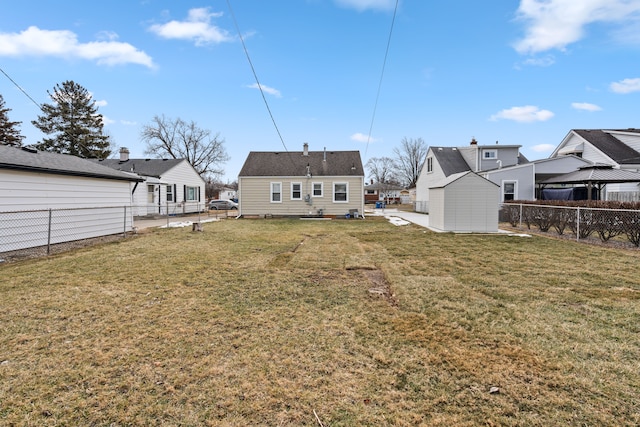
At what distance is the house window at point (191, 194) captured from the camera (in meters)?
23.5

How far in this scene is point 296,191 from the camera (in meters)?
18.9

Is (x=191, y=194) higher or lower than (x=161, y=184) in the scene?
lower

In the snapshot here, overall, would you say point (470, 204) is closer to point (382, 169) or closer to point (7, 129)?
point (7, 129)

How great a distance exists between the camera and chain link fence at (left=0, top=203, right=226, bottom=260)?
7.25 metres

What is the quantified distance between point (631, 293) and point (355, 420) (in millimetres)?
5041

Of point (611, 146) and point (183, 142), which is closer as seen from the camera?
point (611, 146)

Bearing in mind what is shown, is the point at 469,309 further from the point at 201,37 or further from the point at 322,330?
the point at 201,37

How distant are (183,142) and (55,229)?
36146 mm

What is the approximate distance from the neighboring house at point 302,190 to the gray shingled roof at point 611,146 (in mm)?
16976

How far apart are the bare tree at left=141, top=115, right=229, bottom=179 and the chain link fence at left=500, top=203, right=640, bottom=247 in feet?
129

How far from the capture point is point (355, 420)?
1.89m

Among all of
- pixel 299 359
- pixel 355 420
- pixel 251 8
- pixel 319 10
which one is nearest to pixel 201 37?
pixel 251 8

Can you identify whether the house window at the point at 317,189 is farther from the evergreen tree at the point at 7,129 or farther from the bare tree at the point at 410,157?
the bare tree at the point at 410,157

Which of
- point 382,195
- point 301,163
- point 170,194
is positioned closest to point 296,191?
point 301,163
